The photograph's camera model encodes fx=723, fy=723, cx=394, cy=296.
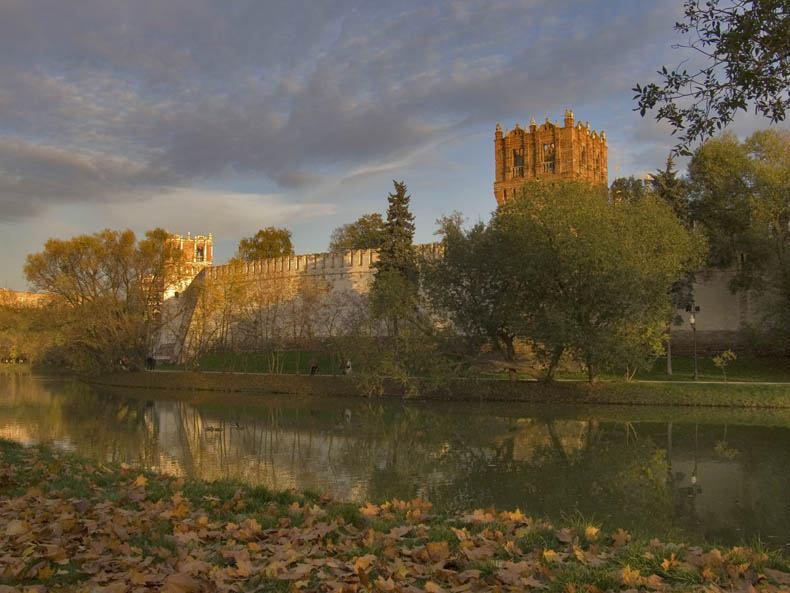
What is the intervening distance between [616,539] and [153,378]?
3089 cm

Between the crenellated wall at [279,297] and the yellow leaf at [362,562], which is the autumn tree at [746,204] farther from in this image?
the yellow leaf at [362,562]

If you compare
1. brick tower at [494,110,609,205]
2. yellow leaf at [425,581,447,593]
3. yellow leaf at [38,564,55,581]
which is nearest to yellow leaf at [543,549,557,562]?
yellow leaf at [425,581,447,593]

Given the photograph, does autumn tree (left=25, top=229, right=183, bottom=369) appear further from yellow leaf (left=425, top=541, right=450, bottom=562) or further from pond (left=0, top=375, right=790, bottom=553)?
yellow leaf (left=425, top=541, right=450, bottom=562)

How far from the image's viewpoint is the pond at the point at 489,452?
27.1ft

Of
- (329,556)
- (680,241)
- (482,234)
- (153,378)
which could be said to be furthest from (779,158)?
(329,556)

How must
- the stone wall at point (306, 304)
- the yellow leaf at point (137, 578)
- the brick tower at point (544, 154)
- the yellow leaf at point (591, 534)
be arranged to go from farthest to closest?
the brick tower at point (544, 154) → the stone wall at point (306, 304) → the yellow leaf at point (591, 534) → the yellow leaf at point (137, 578)

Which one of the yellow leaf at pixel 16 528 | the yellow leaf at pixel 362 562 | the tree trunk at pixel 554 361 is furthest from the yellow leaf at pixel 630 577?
the tree trunk at pixel 554 361

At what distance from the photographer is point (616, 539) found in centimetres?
480

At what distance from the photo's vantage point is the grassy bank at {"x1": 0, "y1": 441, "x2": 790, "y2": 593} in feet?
12.4

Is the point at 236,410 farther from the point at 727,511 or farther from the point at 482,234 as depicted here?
the point at 727,511

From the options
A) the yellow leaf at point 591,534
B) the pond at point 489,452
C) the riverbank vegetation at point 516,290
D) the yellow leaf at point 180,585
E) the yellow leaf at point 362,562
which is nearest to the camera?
the yellow leaf at point 180,585

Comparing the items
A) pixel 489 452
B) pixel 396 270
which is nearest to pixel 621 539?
pixel 489 452

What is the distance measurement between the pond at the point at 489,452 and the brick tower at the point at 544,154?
2931cm

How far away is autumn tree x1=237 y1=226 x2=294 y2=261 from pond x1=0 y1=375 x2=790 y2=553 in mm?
34916
